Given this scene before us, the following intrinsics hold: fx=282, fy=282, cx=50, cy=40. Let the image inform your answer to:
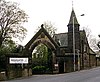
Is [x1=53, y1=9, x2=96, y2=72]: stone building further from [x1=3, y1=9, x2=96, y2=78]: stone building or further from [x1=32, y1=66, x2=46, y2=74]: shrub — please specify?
[x1=32, y1=66, x2=46, y2=74]: shrub

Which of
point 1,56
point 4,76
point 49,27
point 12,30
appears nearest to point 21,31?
point 12,30

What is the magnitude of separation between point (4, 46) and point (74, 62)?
13.6 m

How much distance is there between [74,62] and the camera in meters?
51.7

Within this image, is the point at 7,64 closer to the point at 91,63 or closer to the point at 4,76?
the point at 4,76

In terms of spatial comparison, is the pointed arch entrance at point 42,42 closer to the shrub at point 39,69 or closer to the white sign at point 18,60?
the shrub at point 39,69

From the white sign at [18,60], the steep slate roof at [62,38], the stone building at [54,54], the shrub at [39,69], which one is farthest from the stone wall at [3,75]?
the steep slate roof at [62,38]

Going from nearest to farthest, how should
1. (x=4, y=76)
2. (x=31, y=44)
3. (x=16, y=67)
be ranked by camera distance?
(x=4, y=76)
(x=16, y=67)
(x=31, y=44)

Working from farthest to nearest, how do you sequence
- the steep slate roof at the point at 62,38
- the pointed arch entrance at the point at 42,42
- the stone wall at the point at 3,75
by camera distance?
the steep slate roof at the point at 62,38, the pointed arch entrance at the point at 42,42, the stone wall at the point at 3,75

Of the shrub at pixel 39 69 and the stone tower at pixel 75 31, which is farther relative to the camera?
the stone tower at pixel 75 31

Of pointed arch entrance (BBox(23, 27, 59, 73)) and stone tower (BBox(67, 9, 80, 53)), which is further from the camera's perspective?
stone tower (BBox(67, 9, 80, 53))

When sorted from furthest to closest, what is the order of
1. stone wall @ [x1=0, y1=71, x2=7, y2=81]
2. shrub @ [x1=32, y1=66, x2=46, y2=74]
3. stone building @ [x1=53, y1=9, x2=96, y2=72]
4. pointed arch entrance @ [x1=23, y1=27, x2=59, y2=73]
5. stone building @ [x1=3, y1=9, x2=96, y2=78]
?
1. stone building @ [x1=53, y1=9, x2=96, y2=72]
2. shrub @ [x1=32, y1=66, x2=46, y2=74]
3. pointed arch entrance @ [x1=23, y1=27, x2=59, y2=73]
4. stone building @ [x1=3, y1=9, x2=96, y2=78]
5. stone wall @ [x1=0, y1=71, x2=7, y2=81]

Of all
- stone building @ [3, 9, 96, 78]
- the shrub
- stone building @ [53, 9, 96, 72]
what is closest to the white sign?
stone building @ [3, 9, 96, 78]

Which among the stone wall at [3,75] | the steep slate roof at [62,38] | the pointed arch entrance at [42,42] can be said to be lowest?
the stone wall at [3,75]

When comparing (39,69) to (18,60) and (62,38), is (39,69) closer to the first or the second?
(18,60)
